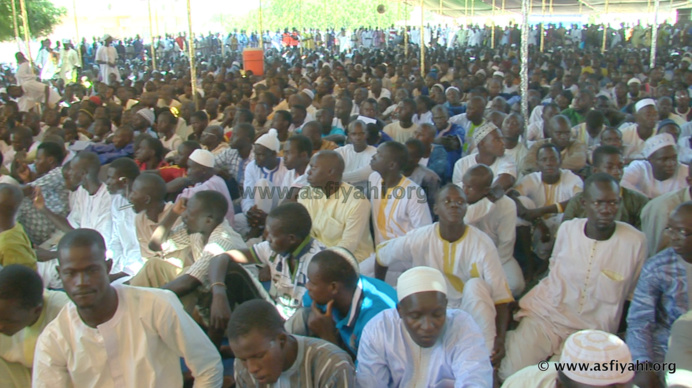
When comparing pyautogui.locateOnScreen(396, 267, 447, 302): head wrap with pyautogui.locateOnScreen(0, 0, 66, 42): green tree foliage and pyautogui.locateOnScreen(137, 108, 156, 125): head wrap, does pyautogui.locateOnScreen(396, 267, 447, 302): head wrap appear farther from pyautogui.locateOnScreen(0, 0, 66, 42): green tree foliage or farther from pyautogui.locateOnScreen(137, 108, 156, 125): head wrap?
pyautogui.locateOnScreen(0, 0, 66, 42): green tree foliage

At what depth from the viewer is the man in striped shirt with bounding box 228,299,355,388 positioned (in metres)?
2.03

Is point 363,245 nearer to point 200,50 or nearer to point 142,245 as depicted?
point 142,245

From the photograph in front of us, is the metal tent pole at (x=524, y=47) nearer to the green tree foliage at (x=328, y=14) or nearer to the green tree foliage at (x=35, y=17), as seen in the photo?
the green tree foliage at (x=35, y=17)

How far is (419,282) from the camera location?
2277 mm

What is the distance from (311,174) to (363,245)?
586mm

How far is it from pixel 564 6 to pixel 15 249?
33309mm

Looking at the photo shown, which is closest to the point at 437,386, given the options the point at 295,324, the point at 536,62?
the point at 295,324

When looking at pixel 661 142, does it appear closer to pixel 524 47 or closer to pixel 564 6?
pixel 524 47

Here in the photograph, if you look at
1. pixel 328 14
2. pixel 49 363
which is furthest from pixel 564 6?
pixel 49 363

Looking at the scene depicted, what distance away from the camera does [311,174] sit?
4.00 metres

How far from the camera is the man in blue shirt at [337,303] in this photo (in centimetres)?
257

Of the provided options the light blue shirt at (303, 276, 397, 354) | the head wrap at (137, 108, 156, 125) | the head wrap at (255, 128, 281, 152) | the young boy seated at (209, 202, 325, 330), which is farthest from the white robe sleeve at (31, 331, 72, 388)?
the head wrap at (137, 108, 156, 125)

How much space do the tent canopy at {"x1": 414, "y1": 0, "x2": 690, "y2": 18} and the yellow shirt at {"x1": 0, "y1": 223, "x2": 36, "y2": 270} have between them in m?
26.0

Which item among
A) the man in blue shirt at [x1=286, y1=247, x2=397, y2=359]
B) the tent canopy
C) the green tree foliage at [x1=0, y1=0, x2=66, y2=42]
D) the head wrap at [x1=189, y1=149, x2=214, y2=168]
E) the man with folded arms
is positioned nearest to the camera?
the man with folded arms
